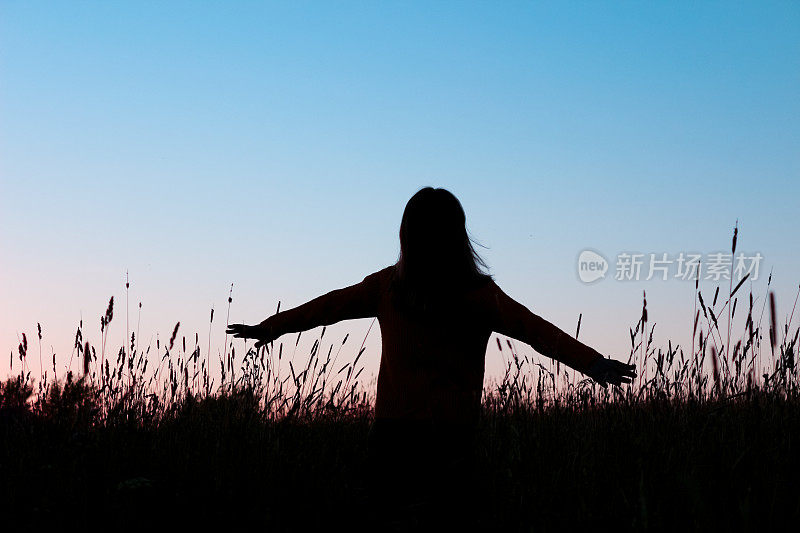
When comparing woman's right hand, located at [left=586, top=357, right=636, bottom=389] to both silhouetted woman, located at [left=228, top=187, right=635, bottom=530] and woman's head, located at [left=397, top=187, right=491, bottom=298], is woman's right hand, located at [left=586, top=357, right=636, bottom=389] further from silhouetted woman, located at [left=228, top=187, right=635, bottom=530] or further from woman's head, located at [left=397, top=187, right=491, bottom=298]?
woman's head, located at [left=397, top=187, right=491, bottom=298]

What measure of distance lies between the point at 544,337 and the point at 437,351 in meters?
0.49

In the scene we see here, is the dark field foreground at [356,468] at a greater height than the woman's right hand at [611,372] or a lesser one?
lesser

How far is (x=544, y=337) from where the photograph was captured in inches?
134

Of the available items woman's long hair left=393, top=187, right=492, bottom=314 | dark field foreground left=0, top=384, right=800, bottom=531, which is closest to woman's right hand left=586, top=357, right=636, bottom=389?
dark field foreground left=0, top=384, right=800, bottom=531

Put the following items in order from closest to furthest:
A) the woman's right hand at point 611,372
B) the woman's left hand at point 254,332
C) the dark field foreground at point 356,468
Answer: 1. the dark field foreground at point 356,468
2. the woman's right hand at point 611,372
3. the woman's left hand at point 254,332

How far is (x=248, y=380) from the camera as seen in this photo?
425 cm

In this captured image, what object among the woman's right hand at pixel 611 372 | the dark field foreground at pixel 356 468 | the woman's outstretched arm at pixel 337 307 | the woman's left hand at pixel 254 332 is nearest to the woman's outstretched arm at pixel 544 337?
the woman's right hand at pixel 611 372

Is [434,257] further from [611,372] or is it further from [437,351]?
[611,372]

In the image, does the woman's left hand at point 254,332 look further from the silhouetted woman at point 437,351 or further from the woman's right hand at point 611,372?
the woman's right hand at point 611,372

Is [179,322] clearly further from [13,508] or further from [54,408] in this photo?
[13,508]

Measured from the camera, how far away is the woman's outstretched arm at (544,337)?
3311 mm

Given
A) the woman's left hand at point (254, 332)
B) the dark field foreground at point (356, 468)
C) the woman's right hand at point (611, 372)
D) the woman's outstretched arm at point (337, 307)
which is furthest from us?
the woman's left hand at point (254, 332)

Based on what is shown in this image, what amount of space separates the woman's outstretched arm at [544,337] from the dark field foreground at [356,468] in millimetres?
326

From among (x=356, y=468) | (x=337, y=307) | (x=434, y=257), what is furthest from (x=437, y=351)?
(x=356, y=468)
